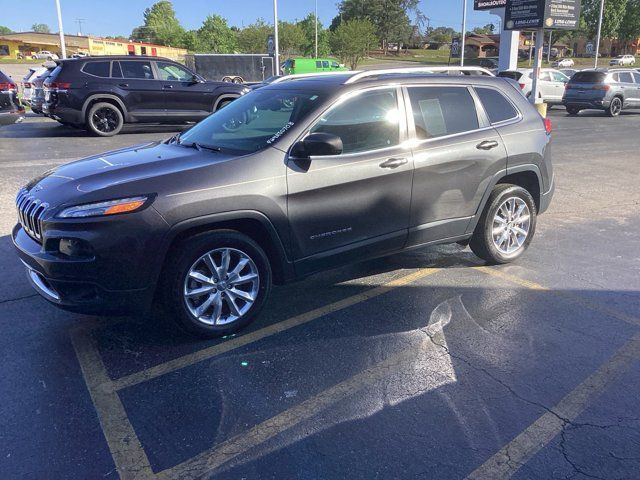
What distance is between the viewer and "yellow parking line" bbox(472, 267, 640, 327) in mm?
4168

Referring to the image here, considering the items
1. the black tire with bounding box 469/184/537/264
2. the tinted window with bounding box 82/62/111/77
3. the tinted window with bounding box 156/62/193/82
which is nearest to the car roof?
the black tire with bounding box 469/184/537/264

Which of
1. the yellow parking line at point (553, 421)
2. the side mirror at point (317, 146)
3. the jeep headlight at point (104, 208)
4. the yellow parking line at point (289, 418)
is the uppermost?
the side mirror at point (317, 146)

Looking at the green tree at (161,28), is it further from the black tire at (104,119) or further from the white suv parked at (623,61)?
the black tire at (104,119)

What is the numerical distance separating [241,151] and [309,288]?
1.41m

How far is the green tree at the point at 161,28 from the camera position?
94500 mm

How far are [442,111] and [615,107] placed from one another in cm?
2002

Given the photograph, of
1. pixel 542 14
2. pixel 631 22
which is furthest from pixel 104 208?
pixel 631 22

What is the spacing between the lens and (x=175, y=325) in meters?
3.66

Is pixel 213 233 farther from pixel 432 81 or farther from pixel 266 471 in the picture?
pixel 432 81

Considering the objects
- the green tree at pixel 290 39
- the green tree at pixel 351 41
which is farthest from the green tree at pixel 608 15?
the green tree at pixel 290 39

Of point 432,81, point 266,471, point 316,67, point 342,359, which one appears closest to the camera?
point 266,471

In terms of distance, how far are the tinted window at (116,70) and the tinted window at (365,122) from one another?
11.0 meters

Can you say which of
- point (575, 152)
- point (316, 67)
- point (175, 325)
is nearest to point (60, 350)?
point (175, 325)

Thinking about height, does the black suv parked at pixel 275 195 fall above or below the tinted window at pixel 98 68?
below
